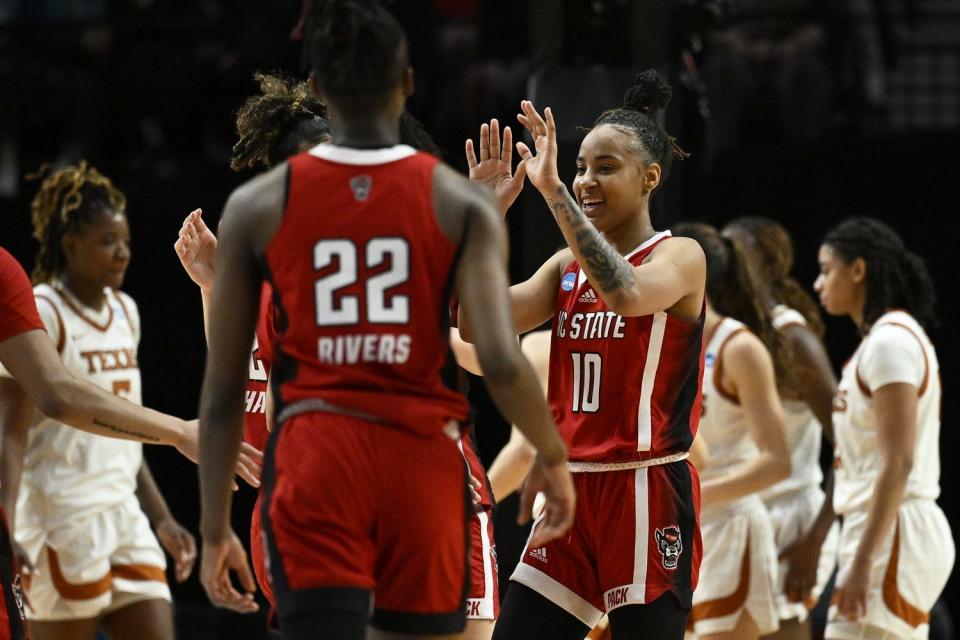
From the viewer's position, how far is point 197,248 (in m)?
4.10

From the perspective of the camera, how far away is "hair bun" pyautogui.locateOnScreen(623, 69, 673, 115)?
448cm

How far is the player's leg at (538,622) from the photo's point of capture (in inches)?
163

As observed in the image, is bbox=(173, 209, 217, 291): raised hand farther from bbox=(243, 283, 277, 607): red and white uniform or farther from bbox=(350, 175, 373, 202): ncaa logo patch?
bbox=(350, 175, 373, 202): ncaa logo patch

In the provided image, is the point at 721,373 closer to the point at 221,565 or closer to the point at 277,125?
the point at 277,125

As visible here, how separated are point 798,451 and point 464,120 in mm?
2939

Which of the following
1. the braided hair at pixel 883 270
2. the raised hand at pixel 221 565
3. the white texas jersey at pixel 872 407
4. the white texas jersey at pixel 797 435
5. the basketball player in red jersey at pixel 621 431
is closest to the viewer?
the raised hand at pixel 221 565

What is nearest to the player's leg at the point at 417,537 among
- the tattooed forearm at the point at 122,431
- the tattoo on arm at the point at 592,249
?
the tattoo on arm at the point at 592,249

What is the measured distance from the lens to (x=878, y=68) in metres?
8.93

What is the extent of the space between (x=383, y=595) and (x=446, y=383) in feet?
1.49

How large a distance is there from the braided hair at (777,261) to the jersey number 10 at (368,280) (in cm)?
388

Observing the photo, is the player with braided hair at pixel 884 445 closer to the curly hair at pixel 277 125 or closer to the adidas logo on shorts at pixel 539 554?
the adidas logo on shorts at pixel 539 554

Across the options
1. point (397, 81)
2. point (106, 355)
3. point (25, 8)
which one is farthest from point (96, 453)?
point (25, 8)

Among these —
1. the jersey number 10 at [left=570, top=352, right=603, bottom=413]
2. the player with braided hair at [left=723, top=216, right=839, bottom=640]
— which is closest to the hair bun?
the jersey number 10 at [left=570, top=352, right=603, bottom=413]

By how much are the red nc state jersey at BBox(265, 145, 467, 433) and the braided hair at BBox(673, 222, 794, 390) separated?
10.3ft
